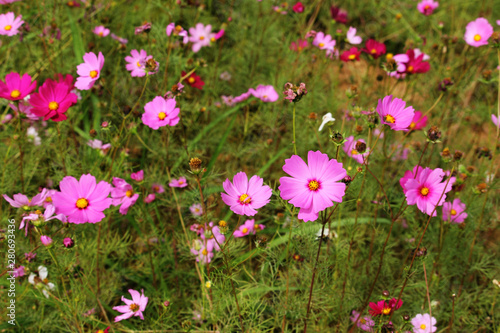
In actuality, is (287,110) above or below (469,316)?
above

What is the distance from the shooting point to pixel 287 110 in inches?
83.9

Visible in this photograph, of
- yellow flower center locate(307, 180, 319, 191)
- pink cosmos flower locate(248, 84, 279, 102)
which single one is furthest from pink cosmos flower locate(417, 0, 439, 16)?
yellow flower center locate(307, 180, 319, 191)

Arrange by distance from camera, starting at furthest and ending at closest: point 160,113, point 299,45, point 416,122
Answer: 1. point 299,45
2. point 416,122
3. point 160,113

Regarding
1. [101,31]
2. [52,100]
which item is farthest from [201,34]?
[52,100]

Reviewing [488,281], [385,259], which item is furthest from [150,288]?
[488,281]

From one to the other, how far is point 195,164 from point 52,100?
0.63 m

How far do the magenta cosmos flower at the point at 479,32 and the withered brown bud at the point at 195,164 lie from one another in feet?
4.71

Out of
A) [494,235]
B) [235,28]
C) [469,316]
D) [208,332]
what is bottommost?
[208,332]

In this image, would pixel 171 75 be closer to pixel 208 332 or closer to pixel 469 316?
pixel 208 332

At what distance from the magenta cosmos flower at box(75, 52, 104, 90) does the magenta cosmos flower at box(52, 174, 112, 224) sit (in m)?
0.40

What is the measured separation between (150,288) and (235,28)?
1709 millimetres

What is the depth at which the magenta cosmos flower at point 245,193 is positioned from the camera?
101 cm

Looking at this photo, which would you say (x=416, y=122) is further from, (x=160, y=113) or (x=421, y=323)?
(x=160, y=113)

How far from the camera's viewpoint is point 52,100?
1.26 metres
